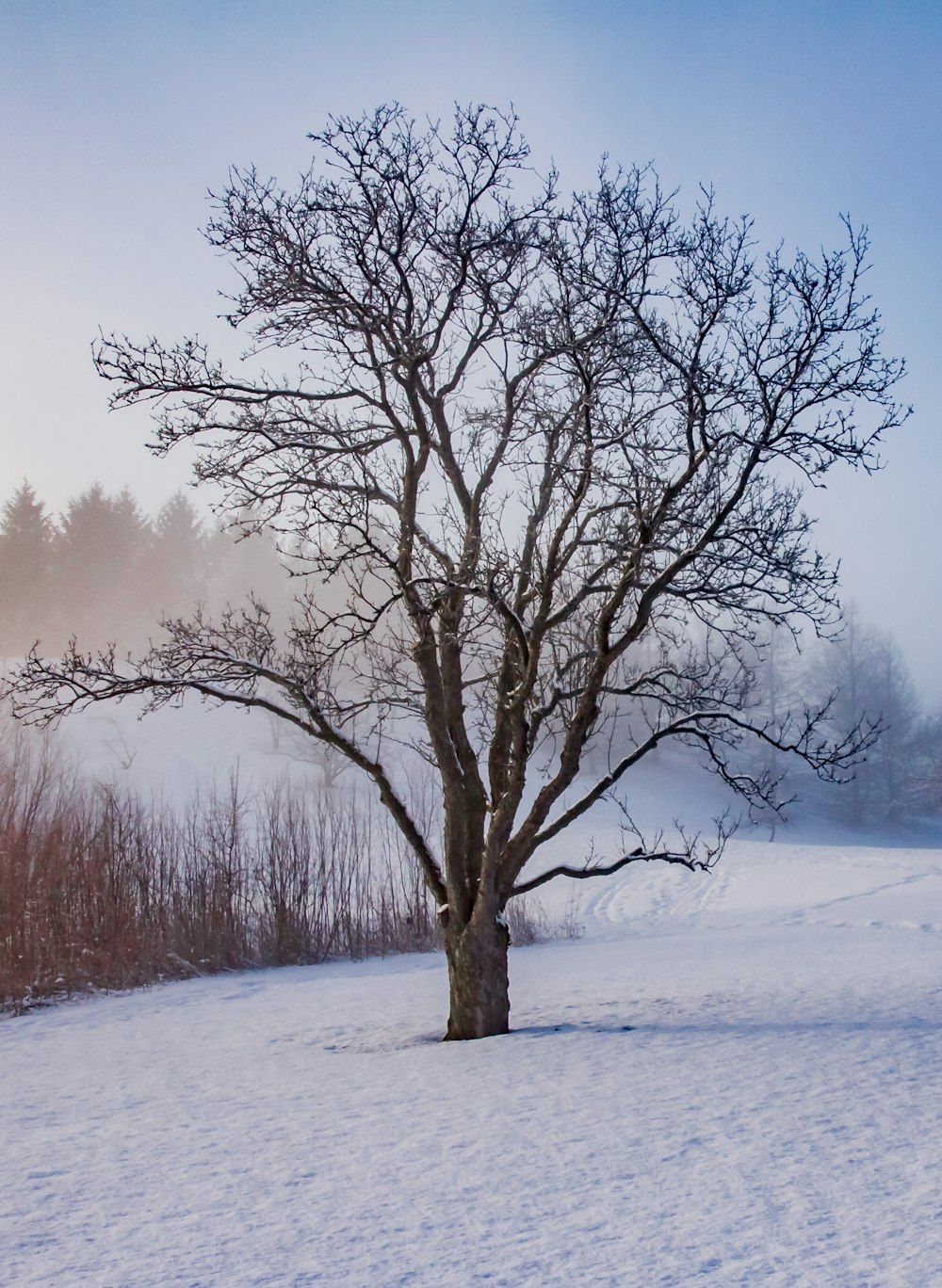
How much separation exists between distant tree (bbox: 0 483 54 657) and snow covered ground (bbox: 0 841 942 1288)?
131ft

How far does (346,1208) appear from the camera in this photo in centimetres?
302

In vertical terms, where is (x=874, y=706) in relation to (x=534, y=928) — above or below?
above

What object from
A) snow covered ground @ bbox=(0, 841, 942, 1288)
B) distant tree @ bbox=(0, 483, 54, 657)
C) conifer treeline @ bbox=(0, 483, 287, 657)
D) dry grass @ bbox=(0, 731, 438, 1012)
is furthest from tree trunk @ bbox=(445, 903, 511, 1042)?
distant tree @ bbox=(0, 483, 54, 657)

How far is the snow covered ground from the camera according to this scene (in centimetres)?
263

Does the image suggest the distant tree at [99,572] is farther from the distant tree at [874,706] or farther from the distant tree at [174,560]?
the distant tree at [874,706]

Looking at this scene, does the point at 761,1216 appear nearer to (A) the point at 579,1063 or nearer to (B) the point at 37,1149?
(A) the point at 579,1063

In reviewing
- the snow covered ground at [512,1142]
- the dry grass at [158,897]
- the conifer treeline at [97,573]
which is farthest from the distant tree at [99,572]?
the snow covered ground at [512,1142]

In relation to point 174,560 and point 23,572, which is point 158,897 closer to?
point 23,572

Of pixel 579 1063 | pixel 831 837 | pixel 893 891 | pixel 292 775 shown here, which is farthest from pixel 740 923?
pixel 831 837

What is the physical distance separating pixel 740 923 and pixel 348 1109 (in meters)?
11.4

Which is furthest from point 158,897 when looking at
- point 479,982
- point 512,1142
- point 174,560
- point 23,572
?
point 174,560

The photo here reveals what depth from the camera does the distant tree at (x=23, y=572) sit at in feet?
142

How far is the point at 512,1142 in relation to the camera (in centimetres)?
364

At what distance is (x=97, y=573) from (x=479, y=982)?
43.5 metres
